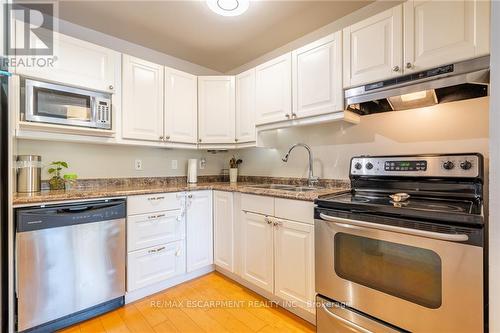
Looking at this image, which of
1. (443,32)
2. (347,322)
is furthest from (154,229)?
(443,32)

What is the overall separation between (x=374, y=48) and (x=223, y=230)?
1964 millimetres

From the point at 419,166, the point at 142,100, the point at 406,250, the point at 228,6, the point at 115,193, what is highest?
the point at 228,6

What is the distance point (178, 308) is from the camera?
1887 millimetres

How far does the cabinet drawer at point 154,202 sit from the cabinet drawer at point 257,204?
0.61 metres

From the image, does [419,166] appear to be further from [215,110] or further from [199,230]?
[215,110]

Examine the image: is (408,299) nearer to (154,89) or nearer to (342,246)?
(342,246)

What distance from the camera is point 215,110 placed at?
271 cm

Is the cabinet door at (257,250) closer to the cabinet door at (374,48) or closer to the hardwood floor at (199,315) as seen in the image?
the hardwood floor at (199,315)

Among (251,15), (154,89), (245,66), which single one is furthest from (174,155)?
(251,15)

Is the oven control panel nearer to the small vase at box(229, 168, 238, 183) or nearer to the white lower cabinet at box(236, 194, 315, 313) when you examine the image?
the white lower cabinet at box(236, 194, 315, 313)

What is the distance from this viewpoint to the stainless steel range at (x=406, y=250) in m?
1.05

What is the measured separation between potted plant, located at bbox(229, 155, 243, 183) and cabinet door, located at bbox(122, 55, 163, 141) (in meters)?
1.02

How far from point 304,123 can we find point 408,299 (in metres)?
1.39

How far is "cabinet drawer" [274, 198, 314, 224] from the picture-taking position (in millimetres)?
1624
